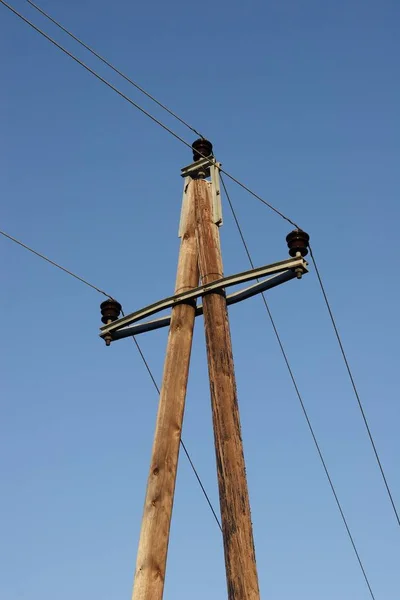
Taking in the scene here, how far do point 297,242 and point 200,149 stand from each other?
163 centimetres

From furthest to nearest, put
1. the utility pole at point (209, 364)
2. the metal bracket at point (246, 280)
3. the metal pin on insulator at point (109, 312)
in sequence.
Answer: the metal pin on insulator at point (109, 312) → the metal bracket at point (246, 280) → the utility pole at point (209, 364)

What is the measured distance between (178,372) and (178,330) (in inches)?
16.7

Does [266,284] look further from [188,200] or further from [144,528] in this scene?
[144,528]

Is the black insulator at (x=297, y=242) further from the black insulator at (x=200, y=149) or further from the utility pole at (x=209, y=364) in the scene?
the black insulator at (x=200, y=149)

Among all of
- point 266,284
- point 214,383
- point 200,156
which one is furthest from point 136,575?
point 200,156

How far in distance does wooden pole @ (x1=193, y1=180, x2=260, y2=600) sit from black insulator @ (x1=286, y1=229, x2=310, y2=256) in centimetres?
63

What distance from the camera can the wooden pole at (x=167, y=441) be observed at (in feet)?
20.7

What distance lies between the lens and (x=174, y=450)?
267 inches

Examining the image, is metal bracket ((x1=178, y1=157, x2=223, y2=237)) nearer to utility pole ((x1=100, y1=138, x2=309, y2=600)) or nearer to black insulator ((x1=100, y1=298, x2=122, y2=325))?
utility pole ((x1=100, y1=138, x2=309, y2=600))

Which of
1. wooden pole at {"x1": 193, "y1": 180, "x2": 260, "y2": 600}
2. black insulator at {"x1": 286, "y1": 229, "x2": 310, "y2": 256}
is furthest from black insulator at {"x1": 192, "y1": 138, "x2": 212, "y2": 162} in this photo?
black insulator at {"x1": 286, "y1": 229, "x2": 310, "y2": 256}

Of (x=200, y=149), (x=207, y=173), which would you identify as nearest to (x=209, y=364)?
(x=207, y=173)

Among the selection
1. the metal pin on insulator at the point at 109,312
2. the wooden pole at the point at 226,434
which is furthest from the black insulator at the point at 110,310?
the wooden pole at the point at 226,434

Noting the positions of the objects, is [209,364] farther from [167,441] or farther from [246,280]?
[246,280]

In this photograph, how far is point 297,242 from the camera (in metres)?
7.39
